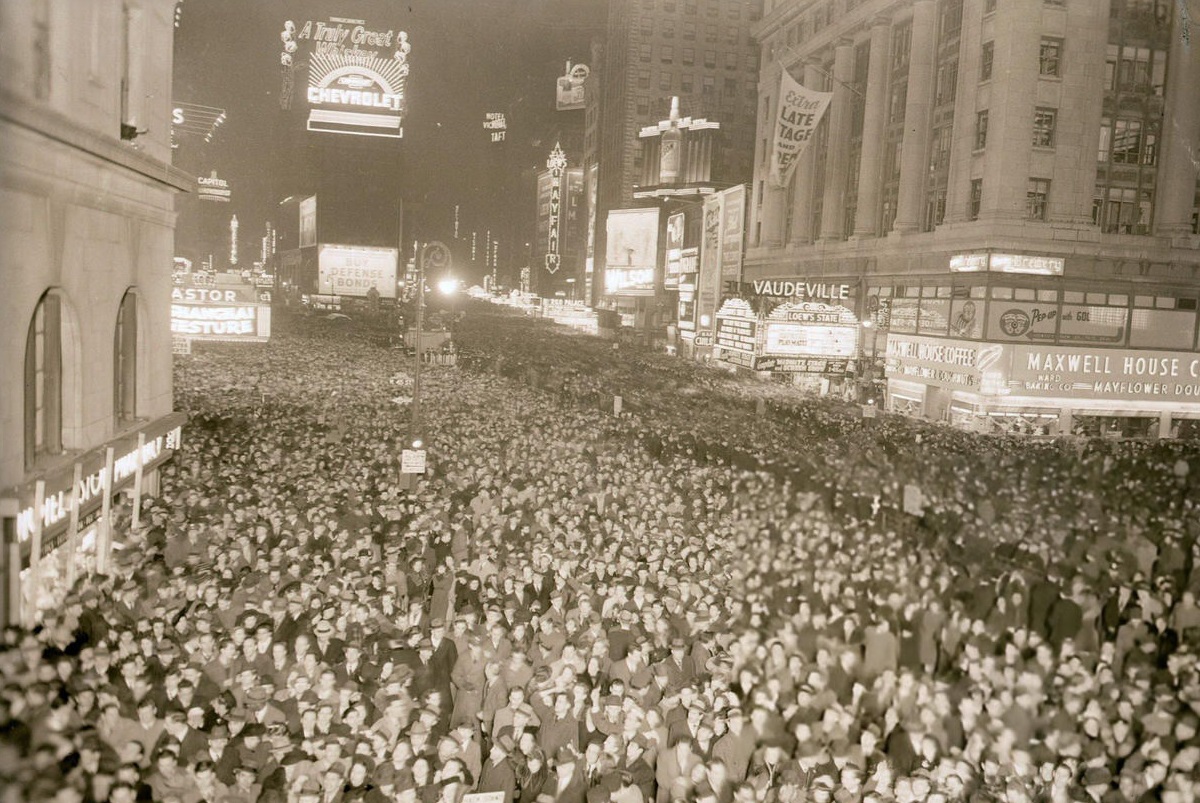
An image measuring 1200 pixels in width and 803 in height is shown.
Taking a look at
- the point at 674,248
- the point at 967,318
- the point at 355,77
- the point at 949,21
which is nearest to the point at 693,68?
the point at 674,248

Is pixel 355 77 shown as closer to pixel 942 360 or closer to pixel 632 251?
pixel 632 251

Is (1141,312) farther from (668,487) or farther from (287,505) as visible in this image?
(287,505)

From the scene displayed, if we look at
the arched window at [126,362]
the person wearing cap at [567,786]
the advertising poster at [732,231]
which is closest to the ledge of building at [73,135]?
the arched window at [126,362]

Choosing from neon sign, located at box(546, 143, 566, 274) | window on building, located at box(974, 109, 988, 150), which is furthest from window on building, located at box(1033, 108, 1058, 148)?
neon sign, located at box(546, 143, 566, 274)

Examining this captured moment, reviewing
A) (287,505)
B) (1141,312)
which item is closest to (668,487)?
(287,505)

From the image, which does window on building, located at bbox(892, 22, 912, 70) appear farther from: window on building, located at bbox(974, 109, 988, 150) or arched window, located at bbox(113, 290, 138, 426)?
arched window, located at bbox(113, 290, 138, 426)

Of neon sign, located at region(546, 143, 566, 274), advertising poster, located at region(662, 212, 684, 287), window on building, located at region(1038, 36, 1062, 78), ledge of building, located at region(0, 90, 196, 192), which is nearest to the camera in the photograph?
ledge of building, located at region(0, 90, 196, 192)
